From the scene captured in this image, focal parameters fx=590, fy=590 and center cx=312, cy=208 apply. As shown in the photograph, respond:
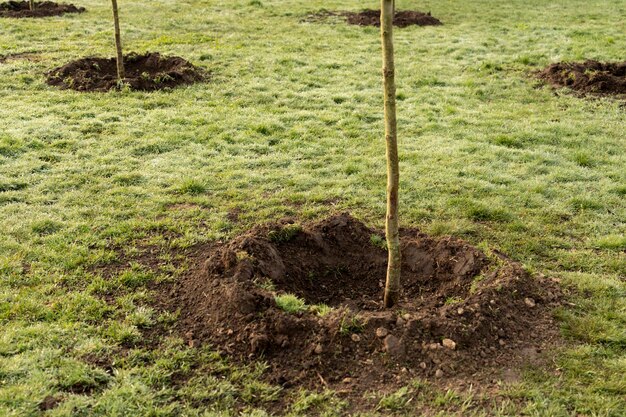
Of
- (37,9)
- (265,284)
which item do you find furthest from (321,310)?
(37,9)

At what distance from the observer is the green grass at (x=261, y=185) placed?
13.8ft

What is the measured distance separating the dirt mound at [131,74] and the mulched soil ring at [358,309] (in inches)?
244

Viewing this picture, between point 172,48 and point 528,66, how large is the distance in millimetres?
8158

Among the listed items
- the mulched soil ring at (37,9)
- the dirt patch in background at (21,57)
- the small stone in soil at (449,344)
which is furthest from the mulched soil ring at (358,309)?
the mulched soil ring at (37,9)

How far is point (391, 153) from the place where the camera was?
15.3 feet

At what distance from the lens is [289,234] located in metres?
5.87

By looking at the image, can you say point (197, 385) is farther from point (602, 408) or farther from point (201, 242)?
point (602, 408)

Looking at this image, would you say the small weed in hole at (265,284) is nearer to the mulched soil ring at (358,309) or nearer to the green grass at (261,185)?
the mulched soil ring at (358,309)

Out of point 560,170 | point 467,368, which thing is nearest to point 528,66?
point 560,170

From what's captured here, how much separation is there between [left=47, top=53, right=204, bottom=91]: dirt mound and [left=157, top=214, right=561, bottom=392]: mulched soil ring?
6210mm

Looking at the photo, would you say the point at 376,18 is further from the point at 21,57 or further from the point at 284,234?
the point at 284,234

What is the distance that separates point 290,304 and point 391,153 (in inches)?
57.6

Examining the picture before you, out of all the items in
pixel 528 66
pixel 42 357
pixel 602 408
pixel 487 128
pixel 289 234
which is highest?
pixel 528 66

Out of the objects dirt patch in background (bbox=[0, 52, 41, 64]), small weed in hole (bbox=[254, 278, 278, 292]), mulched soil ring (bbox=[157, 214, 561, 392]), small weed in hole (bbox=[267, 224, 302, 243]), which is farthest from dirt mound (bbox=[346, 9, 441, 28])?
small weed in hole (bbox=[254, 278, 278, 292])
